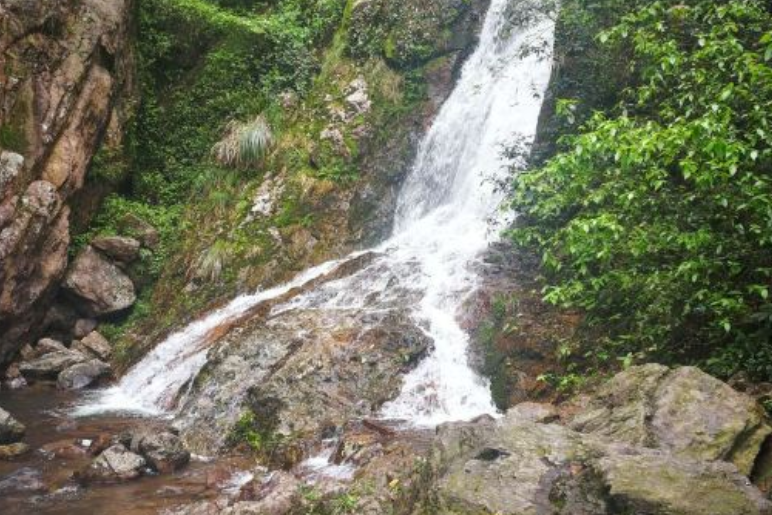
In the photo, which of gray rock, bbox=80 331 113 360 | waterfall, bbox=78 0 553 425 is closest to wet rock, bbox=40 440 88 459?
waterfall, bbox=78 0 553 425

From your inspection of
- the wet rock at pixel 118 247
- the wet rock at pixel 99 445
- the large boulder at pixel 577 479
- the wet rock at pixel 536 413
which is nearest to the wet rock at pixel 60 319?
the wet rock at pixel 118 247

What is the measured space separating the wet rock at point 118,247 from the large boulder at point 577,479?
11.5m

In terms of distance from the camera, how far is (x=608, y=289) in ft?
24.6

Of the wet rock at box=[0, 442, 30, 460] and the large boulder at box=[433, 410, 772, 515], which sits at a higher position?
the large boulder at box=[433, 410, 772, 515]

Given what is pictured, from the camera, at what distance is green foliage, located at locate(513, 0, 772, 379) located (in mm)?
5273

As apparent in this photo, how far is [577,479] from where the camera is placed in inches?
165

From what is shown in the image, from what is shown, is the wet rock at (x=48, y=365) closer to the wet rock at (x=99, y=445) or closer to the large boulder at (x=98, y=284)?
the large boulder at (x=98, y=284)

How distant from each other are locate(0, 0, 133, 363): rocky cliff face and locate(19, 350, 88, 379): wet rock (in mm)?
489

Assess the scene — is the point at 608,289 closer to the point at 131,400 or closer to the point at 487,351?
the point at 487,351

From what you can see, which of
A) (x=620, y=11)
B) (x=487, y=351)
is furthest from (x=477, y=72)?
(x=487, y=351)

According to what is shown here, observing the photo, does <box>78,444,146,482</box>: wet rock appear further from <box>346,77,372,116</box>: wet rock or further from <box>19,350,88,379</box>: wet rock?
<box>346,77,372,116</box>: wet rock

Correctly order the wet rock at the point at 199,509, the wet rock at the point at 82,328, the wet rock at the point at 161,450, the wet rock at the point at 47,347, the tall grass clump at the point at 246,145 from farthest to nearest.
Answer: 1. the tall grass clump at the point at 246,145
2. the wet rock at the point at 82,328
3. the wet rock at the point at 47,347
4. the wet rock at the point at 161,450
5. the wet rock at the point at 199,509

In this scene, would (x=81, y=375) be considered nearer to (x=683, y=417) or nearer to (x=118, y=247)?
(x=118, y=247)

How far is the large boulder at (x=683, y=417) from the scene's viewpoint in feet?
15.4
